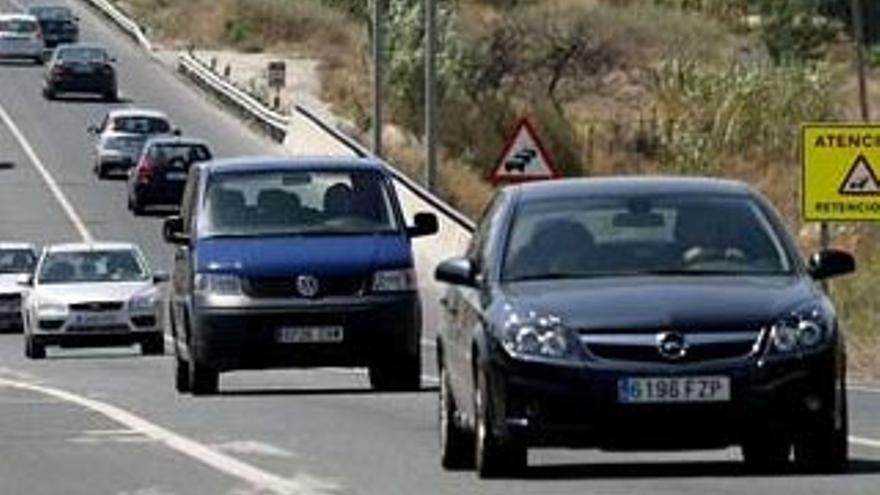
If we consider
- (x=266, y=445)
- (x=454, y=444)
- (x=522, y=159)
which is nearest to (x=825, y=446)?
(x=454, y=444)

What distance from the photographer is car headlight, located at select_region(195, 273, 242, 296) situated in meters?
26.4

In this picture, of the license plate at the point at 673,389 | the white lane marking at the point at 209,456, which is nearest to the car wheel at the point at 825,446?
the license plate at the point at 673,389

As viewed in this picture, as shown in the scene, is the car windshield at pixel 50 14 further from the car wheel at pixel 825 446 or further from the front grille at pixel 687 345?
the front grille at pixel 687 345

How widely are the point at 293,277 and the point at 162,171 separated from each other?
127 feet

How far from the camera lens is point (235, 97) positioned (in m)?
82.0

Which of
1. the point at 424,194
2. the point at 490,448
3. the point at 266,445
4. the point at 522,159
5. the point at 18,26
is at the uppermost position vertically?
the point at 490,448

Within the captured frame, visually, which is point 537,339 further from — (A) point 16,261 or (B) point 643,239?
(A) point 16,261

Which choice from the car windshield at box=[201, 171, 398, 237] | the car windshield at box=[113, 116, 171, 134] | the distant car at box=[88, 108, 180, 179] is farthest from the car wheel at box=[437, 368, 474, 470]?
the car windshield at box=[113, 116, 171, 134]

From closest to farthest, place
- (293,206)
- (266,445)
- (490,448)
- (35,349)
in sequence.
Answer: (490,448)
(266,445)
(293,206)
(35,349)

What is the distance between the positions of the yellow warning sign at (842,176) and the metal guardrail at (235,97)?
4084cm

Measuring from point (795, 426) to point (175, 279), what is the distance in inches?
530

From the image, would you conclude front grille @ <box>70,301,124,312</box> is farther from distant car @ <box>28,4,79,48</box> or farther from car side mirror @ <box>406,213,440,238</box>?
distant car @ <box>28,4,79,48</box>

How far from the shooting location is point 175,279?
2877cm

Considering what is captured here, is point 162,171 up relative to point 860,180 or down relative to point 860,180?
down
